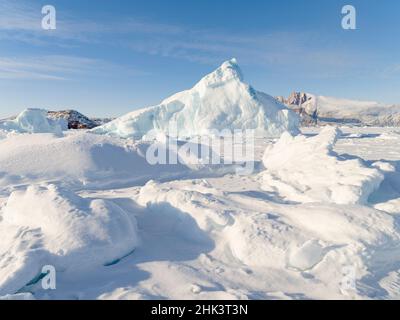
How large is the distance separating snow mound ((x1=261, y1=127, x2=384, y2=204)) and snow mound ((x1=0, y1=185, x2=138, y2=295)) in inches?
132

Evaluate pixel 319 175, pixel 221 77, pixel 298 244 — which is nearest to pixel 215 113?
A: pixel 221 77

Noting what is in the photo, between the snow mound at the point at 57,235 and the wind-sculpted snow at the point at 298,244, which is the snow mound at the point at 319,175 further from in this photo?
the snow mound at the point at 57,235

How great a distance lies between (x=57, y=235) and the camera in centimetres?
392

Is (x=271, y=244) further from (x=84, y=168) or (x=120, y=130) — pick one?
(x=120, y=130)

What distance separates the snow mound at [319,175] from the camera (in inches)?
222

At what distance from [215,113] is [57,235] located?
1808 centimetres

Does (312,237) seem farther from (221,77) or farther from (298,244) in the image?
(221,77)

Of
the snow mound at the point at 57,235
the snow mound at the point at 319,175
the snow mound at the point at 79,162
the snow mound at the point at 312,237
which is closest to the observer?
the snow mound at the point at 57,235

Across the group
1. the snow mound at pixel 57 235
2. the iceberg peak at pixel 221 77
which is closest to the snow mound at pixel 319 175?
the snow mound at pixel 57 235

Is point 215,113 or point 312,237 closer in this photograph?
point 312,237

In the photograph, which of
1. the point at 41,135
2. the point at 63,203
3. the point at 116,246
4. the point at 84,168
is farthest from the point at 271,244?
the point at 41,135

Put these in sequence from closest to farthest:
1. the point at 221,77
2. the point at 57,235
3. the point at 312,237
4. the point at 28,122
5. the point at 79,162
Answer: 1. the point at 57,235
2. the point at 312,237
3. the point at 79,162
4. the point at 221,77
5. the point at 28,122

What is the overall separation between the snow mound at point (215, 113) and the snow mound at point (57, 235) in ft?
53.9
